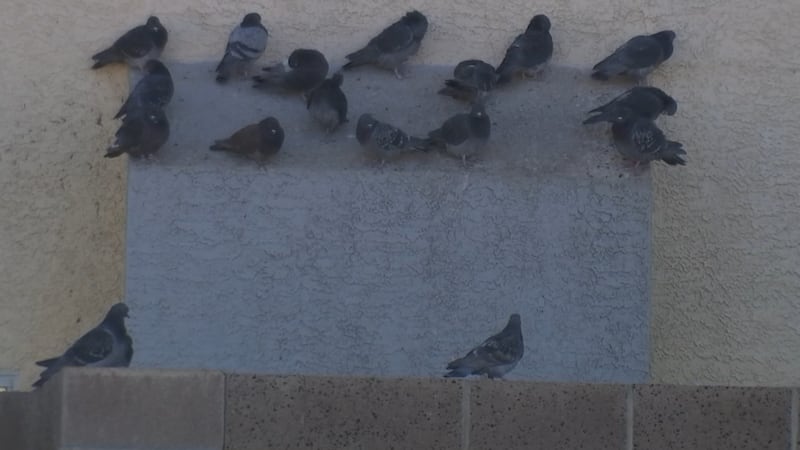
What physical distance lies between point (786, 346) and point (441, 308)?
73.2 inches

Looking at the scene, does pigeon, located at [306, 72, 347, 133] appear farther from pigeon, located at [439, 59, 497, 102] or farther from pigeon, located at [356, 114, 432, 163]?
pigeon, located at [439, 59, 497, 102]

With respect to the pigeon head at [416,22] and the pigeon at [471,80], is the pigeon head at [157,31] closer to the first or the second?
the pigeon head at [416,22]

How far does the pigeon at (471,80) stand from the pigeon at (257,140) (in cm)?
94

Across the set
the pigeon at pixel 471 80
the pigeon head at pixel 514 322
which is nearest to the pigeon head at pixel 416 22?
the pigeon at pixel 471 80

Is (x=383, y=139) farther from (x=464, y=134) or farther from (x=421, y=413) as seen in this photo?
(x=421, y=413)

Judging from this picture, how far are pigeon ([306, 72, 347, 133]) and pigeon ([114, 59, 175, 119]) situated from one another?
71 centimetres

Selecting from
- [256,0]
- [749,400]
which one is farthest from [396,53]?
[749,400]

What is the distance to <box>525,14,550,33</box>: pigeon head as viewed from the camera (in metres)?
8.29

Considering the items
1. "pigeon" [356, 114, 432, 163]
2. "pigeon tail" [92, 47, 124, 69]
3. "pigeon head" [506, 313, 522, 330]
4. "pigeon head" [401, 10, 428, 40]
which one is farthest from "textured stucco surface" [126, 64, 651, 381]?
"pigeon head" [401, 10, 428, 40]

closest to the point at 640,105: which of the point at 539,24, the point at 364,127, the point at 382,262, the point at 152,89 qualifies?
the point at 539,24

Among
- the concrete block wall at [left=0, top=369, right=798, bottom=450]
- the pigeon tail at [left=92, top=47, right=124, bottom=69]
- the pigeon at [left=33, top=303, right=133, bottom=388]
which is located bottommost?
the concrete block wall at [left=0, top=369, right=798, bottom=450]

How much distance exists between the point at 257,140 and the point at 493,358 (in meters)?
1.81

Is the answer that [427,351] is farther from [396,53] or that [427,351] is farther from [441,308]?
[396,53]

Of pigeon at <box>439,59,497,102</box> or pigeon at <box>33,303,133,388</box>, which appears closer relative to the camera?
pigeon at <box>33,303,133,388</box>
